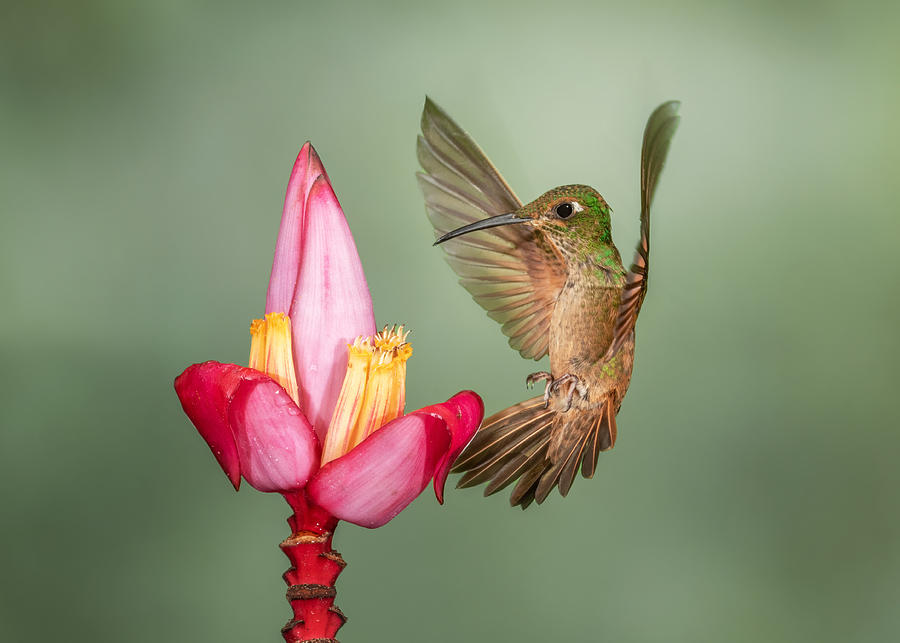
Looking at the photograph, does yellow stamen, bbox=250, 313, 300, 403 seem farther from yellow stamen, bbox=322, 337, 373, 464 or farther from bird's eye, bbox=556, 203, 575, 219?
bird's eye, bbox=556, 203, 575, 219

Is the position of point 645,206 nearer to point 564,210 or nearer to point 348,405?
point 564,210

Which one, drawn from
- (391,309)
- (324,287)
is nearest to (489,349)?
(391,309)

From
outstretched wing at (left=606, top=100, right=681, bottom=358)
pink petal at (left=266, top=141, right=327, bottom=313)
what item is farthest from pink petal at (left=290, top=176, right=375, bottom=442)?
outstretched wing at (left=606, top=100, right=681, bottom=358)

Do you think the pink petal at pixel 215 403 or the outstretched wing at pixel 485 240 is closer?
the pink petal at pixel 215 403

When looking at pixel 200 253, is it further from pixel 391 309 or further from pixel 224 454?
pixel 224 454

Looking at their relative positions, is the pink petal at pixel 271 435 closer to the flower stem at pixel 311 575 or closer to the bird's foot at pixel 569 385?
the flower stem at pixel 311 575

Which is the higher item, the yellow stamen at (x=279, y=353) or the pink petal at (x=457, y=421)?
the yellow stamen at (x=279, y=353)

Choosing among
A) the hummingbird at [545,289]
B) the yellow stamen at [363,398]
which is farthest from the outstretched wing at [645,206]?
the yellow stamen at [363,398]

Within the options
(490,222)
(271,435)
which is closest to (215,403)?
(271,435)
